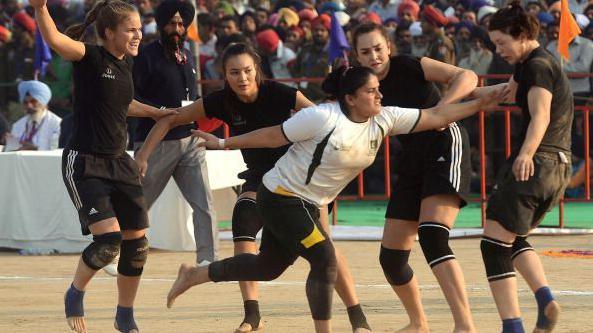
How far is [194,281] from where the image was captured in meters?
7.87

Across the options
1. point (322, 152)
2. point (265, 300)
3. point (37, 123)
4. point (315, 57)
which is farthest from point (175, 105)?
point (315, 57)

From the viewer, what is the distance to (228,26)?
61.1 ft

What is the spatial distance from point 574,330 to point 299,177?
1.76 m

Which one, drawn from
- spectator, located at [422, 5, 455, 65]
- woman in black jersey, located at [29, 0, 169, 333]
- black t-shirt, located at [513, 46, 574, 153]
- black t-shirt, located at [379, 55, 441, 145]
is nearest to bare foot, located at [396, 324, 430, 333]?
black t-shirt, located at [379, 55, 441, 145]

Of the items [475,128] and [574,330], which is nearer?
[574,330]

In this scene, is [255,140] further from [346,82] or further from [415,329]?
[415,329]

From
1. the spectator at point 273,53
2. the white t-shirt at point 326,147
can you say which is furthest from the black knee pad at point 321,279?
the spectator at point 273,53

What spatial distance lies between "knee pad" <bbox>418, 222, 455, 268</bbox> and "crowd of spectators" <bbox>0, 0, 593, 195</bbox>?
7206mm

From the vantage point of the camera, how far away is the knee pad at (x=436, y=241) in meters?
7.54

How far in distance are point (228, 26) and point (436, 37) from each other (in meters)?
3.15

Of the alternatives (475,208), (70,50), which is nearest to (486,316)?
(70,50)

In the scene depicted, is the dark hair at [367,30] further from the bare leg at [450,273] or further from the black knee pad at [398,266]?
the black knee pad at [398,266]

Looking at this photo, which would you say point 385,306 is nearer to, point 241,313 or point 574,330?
point 241,313

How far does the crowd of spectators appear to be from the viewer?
16.4 m
